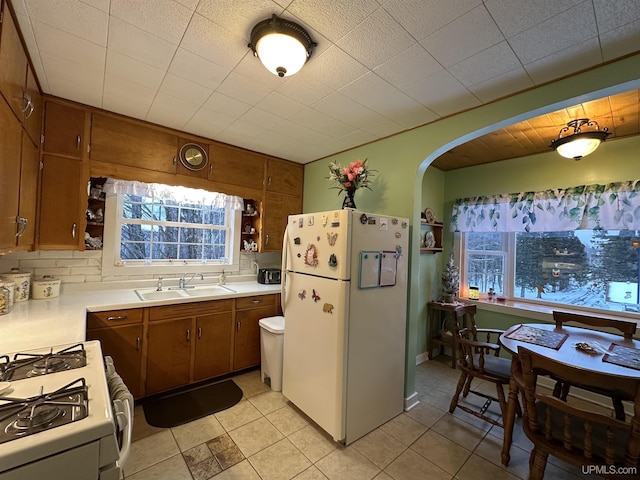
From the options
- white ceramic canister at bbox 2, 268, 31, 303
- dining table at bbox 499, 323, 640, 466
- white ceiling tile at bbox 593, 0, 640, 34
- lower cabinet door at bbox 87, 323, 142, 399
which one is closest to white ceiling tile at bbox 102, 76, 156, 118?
white ceramic canister at bbox 2, 268, 31, 303

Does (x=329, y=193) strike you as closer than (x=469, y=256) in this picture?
Yes

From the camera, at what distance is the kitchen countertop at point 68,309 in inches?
55.5

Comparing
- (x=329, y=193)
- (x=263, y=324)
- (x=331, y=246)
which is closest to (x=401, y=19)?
(x=331, y=246)

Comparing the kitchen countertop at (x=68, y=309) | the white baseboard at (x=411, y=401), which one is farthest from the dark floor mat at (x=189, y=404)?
the white baseboard at (x=411, y=401)

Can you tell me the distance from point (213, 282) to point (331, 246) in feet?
6.13

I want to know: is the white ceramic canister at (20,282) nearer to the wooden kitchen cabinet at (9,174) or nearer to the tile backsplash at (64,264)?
the tile backsplash at (64,264)

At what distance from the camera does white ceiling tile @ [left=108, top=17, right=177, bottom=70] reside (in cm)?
142

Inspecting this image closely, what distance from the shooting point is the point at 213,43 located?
151 cm

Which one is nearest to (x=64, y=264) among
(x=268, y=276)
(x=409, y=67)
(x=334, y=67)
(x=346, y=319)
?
(x=268, y=276)

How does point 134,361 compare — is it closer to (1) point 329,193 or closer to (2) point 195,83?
(2) point 195,83

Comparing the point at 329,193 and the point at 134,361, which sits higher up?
the point at 329,193

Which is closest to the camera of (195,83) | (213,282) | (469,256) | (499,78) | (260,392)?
(499,78)

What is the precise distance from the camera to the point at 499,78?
1.74m

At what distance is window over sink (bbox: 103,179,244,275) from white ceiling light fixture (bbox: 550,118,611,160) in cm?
313
